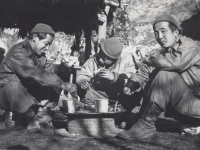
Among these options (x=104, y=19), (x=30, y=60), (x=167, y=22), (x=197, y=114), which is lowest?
(x=197, y=114)

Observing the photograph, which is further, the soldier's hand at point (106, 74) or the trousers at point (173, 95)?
the soldier's hand at point (106, 74)

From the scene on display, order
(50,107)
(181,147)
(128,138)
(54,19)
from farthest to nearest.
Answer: (54,19) → (50,107) → (128,138) → (181,147)

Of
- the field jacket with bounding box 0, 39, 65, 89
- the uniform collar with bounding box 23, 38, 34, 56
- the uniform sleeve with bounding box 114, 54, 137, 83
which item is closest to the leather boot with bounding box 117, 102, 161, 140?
the uniform sleeve with bounding box 114, 54, 137, 83

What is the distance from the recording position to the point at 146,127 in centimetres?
295

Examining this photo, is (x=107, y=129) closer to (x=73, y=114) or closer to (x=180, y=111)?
(x=73, y=114)

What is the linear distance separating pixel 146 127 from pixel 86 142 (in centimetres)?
71

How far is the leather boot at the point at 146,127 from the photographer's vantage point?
2921 mm

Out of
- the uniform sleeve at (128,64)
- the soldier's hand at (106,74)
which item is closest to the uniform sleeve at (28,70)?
the soldier's hand at (106,74)

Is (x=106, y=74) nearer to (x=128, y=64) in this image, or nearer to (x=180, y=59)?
(x=128, y=64)

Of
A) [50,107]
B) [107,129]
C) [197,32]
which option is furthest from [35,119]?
[197,32]

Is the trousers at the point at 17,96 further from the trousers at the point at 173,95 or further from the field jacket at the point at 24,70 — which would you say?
the trousers at the point at 173,95

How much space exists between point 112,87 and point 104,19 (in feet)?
11.5

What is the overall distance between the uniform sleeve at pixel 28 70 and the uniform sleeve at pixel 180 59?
135 cm

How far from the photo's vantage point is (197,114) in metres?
3.01
